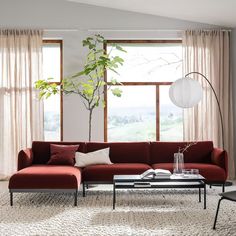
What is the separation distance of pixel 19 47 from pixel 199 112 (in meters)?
3.41

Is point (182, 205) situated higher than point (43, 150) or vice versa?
point (43, 150)

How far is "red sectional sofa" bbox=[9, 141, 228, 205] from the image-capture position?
17.0 ft

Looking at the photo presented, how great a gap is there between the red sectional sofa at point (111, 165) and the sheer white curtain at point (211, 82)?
108 cm

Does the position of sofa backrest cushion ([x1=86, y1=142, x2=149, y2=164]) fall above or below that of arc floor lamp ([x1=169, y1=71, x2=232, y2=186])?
below

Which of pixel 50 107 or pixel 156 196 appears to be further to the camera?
pixel 50 107

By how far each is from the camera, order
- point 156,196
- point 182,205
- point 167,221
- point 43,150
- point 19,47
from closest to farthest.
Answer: point 167,221, point 182,205, point 156,196, point 43,150, point 19,47

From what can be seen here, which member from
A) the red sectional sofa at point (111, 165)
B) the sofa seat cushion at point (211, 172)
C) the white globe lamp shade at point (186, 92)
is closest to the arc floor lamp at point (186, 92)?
the white globe lamp shade at point (186, 92)

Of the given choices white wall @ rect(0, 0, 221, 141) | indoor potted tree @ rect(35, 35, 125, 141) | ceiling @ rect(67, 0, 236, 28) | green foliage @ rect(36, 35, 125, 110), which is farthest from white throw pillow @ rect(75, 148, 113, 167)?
ceiling @ rect(67, 0, 236, 28)

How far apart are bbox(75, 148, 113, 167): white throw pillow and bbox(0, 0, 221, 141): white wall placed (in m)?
1.46

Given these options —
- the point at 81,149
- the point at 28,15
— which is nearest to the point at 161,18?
the point at 28,15

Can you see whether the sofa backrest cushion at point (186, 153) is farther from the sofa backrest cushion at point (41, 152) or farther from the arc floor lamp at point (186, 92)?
the sofa backrest cushion at point (41, 152)

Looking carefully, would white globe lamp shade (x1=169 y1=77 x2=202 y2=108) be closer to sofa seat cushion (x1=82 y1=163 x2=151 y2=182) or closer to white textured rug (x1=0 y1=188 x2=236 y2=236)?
sofa seat cushion (x1=82 y1=163 x2=151 y2=182)

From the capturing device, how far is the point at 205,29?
7609 millimetres

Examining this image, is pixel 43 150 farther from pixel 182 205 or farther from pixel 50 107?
pixel 182 205
